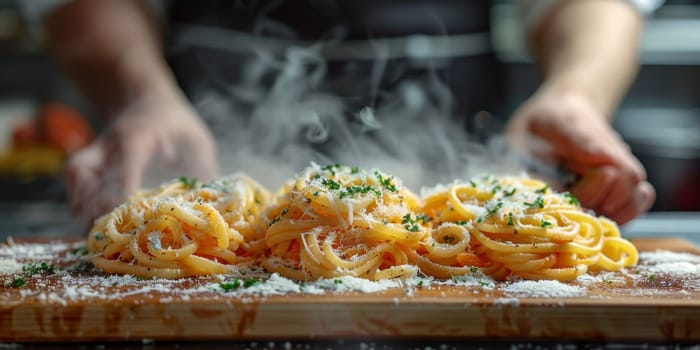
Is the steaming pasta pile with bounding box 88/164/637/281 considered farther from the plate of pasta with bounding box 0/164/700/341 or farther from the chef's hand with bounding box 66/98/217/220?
the chef's hand with bounding box 66/98/217/220

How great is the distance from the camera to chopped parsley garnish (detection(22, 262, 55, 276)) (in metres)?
2.54

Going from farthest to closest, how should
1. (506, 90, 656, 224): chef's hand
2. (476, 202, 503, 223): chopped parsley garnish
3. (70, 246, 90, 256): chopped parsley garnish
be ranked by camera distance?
(506, 90, 656, 224): chef's hand
(70, 246, 90, 256): chopped parsley garnish
(476, 202, 503, 223): chopped parsley garnish

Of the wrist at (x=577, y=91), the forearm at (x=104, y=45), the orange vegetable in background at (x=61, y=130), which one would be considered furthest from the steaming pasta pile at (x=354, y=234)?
the orange vegetable in background at (x=61, y=130)

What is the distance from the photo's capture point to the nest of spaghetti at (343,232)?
7.80ft

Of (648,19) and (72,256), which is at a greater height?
(648,19)

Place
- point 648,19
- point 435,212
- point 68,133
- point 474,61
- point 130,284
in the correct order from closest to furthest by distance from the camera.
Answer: point 130,284
point 435,212
point 474,61
point 68,133
point 648,19

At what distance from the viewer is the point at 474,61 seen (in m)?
5.15

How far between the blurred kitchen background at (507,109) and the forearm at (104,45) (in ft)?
2.45

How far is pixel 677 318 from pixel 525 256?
1.70 ft

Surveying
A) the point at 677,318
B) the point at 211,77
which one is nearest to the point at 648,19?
the point at 211,77

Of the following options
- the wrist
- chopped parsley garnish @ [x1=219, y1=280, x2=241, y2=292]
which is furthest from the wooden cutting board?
the wrist

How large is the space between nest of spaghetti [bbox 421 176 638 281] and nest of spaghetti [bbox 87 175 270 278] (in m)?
0.64

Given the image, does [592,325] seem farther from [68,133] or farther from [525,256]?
[68,133]

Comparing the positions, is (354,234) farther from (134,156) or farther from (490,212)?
(134,156)
